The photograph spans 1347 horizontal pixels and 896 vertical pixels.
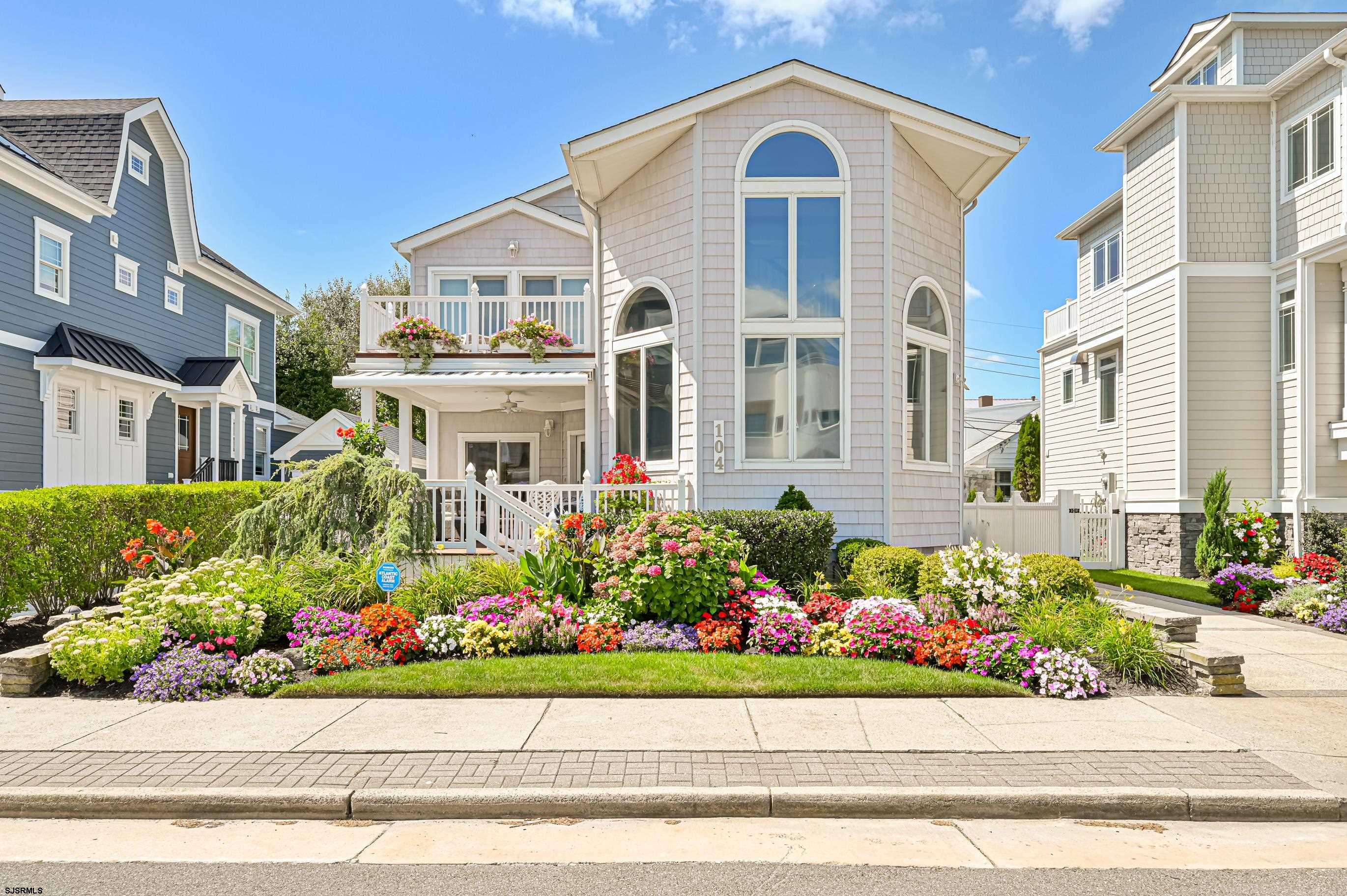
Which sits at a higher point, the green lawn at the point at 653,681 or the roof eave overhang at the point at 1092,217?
the roof eave overhang at the point at 1092,217

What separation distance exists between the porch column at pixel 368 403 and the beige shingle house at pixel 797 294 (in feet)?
8.53

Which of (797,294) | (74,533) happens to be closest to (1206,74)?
(797,294)

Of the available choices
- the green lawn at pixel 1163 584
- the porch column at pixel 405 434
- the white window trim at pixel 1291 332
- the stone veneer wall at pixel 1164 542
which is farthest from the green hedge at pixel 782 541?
the white window trim at pixel 1291 332

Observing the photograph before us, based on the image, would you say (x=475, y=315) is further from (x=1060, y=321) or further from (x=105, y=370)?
(x=1060, y=321)

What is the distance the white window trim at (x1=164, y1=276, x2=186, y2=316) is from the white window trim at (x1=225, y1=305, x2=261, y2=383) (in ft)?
6.55

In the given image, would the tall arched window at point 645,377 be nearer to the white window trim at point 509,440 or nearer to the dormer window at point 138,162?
the white window trim at point 509,440

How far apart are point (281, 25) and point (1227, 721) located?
16408mm

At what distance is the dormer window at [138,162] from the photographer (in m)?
18.7

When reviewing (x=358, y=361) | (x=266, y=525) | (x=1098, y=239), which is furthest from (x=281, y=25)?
(x=1098, y=239)

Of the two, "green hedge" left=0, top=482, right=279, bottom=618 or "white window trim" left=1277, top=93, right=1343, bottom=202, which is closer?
"green hedge" left=0, top=482, right=279, bottom=618

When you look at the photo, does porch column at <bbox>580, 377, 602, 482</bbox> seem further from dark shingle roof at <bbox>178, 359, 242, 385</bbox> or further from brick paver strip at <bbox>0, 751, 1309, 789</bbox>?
dark shingle roof at <bbox>178, 359, 242, 385</bbox>

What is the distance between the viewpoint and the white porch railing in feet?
35.8

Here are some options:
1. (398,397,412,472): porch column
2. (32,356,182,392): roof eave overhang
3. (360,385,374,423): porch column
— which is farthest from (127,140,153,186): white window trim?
(360,385,374,423): porch column

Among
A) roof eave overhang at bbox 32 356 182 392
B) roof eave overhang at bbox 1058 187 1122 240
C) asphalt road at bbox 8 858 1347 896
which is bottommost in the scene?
asphalt road at bbox 8 858 1347 896
